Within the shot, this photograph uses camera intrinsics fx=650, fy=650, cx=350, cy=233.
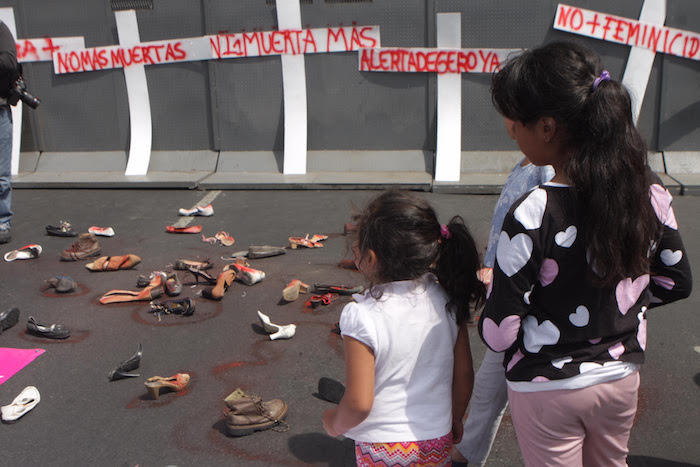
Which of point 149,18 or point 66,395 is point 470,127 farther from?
point 66,395

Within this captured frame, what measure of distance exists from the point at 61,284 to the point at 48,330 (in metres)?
0.79

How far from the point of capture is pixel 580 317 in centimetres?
172

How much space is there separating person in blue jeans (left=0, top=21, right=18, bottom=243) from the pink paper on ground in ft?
8.23

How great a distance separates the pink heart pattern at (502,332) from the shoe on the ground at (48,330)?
312cm

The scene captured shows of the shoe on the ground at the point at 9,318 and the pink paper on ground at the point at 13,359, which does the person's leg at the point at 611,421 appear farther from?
the shoe on the ground at the point at 9,318

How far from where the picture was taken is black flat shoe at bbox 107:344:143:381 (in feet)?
11.5

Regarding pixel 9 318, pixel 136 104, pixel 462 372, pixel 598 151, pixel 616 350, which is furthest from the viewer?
pixel 136 104

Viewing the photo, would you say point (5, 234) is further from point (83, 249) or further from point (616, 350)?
point (616, 350)

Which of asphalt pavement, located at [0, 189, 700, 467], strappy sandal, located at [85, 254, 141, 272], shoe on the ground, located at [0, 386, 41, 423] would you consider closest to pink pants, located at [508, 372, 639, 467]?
asphalt pavement, located at [0, 189, 700, 467]

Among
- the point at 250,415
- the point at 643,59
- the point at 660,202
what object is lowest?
the point at 250,415

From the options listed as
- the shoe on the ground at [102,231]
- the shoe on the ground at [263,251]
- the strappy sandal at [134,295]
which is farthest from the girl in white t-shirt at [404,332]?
the shoe on the ground at [102,231]

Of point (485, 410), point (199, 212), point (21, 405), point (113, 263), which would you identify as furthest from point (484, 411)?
point (199, 212)

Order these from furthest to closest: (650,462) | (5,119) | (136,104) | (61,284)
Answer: (136,104), (5,119), (61,284), (650,462)

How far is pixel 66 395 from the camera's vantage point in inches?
133
